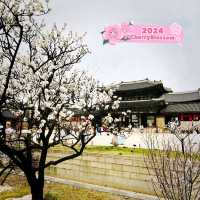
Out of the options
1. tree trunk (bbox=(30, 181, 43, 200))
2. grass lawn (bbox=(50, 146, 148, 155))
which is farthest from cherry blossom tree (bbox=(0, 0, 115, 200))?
grass lawn (bbox=(50, 146, 148, 155))

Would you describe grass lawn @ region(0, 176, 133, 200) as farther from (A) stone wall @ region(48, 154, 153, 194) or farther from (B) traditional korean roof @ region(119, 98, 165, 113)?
(B) traditional korean roof @ region(119, 98, 165, 113)

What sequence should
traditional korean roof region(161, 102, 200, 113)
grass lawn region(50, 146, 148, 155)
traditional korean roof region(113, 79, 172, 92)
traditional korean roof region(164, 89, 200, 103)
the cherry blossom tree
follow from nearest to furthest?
the cherry blossom tree
grass lawn region(50, 146, 148, 155)
traditional korean roof region(161, 102, 200, 113)
traditional korean roof region(164, 89, 200, 103)
traditional korean roof region(113, 79, 172, 92)

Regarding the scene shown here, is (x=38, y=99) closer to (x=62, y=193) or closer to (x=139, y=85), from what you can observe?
(x=62, y=193)

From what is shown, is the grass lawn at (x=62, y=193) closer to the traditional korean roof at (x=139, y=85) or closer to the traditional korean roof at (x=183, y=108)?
the traditional korean roof at (x=183, y=108)

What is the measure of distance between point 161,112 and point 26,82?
36.0 m

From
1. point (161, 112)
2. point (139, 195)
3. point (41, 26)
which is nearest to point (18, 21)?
point (41, 26)

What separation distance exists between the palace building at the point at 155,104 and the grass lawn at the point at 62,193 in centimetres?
2448

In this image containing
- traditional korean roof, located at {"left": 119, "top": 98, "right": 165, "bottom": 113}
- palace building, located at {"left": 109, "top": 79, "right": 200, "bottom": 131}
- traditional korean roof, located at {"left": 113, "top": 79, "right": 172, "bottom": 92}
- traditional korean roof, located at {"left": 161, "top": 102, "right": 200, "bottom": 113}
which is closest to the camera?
traditional korean roof, located at {"left": 161, "top": 102, "right": 200, "bottom": 113}

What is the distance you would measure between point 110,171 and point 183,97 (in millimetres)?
29867

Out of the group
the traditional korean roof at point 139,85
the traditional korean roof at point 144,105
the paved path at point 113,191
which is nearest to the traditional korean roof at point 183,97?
the traditional korean roof at point 144,105

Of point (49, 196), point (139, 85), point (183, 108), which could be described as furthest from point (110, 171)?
point (139, 85)

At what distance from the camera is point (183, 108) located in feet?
151

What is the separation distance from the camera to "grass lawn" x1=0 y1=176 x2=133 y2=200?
17328 millimetres

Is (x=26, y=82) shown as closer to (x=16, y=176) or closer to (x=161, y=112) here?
(x=16, y=176)
